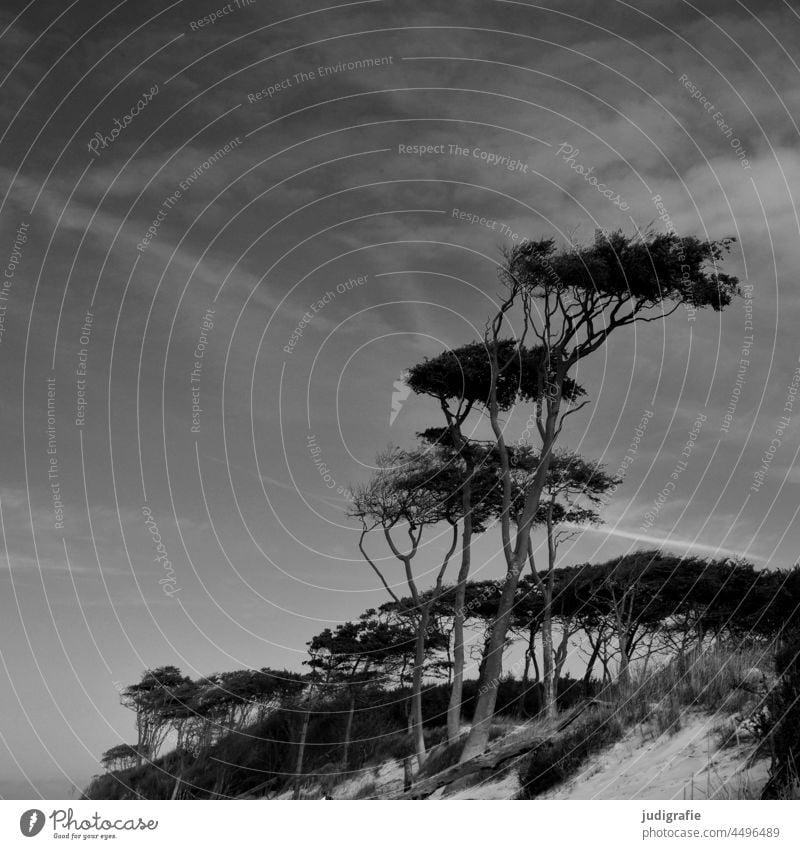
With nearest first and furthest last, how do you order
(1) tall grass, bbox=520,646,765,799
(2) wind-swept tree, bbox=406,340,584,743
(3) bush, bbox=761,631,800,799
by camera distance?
(3) bush, bbox=761,631,800,799 < (1) tall grass, bbox=520,646,765,799 < (2) wind-swept tree, bbox=406,340,584,743

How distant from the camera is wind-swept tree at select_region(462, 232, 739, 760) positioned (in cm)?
1722

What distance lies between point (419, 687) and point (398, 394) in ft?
28.7

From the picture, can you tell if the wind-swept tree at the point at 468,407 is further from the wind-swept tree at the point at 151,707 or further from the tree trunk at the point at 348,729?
the wind-swept tree at the point at 151,707

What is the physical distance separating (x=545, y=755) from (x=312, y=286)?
923 cm

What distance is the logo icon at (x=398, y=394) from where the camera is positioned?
61.2 ft

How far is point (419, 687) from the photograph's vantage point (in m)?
22.3

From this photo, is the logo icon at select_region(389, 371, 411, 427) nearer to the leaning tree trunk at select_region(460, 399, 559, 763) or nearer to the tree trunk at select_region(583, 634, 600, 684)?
the leaning tree trunk at select_region(460, 399, 559, 763)

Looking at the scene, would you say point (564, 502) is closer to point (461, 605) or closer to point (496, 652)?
point (461, 605)

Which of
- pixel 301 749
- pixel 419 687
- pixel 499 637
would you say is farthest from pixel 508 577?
pixel 301 749
